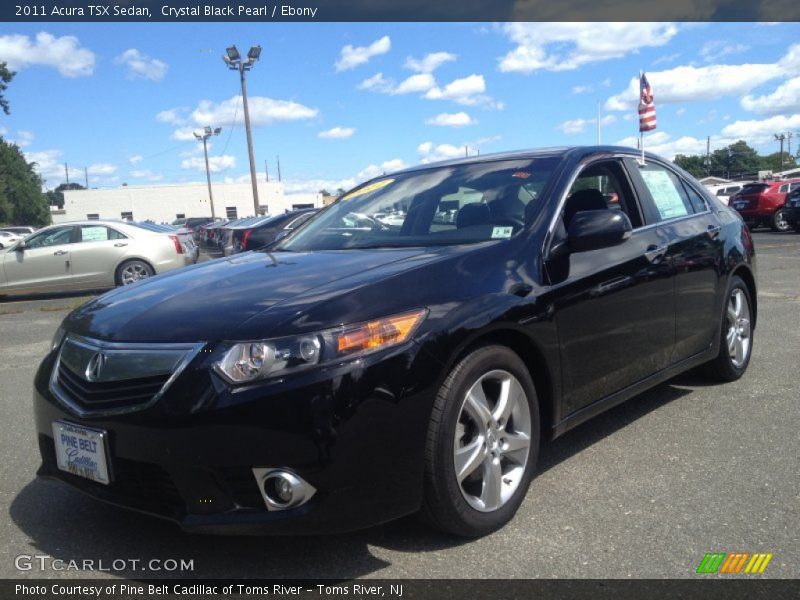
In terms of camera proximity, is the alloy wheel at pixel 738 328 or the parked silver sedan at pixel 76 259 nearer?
the alloy wheel at pixel 738 328

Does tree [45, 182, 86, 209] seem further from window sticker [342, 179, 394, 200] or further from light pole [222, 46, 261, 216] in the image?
window sticker [342, 179, 394, 200]

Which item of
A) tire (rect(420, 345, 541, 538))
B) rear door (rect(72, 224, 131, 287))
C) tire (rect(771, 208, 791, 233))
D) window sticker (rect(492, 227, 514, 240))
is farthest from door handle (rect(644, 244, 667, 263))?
tire (rect(771, 208, 791, 233))

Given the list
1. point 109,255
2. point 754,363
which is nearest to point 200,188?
point 109,255

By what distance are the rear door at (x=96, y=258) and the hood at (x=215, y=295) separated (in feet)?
33.5

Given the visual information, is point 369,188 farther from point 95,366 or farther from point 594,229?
point 95,366

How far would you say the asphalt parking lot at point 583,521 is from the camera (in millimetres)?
2686

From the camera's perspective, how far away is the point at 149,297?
3104 mm

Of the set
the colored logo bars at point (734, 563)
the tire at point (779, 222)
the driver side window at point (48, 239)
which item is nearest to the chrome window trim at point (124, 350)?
the colored logo bars at point (734, 563)

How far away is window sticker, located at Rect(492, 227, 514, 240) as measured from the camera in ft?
11.0

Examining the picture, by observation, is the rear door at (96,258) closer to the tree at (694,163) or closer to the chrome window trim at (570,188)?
the chrome window trim at (570,188)

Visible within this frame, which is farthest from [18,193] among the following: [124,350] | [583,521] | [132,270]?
[583,521]

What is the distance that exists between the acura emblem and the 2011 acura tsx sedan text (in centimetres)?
1

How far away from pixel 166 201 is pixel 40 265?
65.7m

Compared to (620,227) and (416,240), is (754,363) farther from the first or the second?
(416,240)
